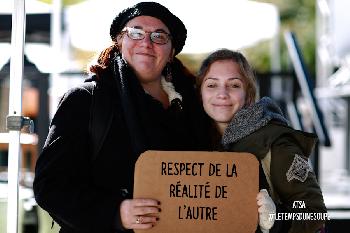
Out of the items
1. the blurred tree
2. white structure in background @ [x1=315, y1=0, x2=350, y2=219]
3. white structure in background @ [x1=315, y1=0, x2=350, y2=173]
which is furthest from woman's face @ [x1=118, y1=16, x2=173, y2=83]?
the blurred tree

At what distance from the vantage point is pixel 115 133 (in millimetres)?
2268

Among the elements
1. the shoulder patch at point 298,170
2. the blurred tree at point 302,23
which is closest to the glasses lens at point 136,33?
the shoulder patch at point 298,170

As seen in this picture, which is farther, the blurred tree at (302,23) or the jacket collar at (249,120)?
the blurred tree at (302,23)

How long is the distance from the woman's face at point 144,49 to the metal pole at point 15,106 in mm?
403

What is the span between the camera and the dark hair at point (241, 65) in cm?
249

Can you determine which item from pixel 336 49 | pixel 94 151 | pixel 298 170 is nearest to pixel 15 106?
pixel 94 151

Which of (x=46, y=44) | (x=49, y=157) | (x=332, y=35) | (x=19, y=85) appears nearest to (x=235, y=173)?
(x=49, y=157)

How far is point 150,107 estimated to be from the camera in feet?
7.91

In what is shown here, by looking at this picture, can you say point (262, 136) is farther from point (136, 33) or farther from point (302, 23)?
point (302, 23)

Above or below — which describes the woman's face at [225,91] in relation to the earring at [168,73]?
below

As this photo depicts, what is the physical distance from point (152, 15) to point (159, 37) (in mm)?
85

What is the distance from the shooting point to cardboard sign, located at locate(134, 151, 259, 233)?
2.15 meters

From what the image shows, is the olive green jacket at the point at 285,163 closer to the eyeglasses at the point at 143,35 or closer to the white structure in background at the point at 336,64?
the eyeglasses at the point at 143,35

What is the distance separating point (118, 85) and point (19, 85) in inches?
17.3
